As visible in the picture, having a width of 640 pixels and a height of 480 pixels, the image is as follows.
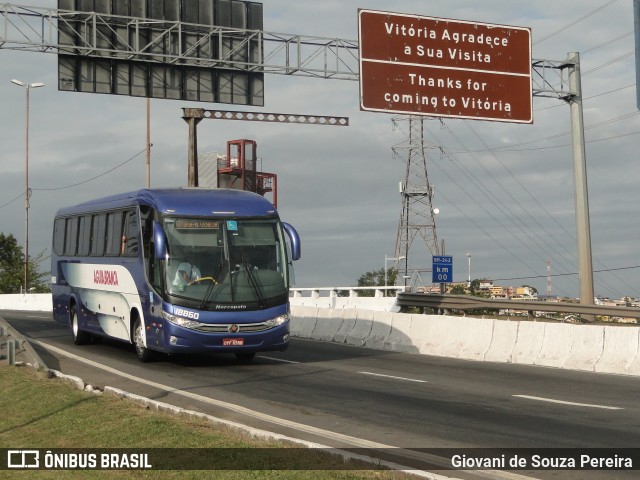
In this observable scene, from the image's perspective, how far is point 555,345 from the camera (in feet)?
71.5

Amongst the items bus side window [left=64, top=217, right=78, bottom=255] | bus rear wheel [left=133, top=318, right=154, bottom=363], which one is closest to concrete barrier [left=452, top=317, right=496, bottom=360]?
bus rear wheel [left=133, top=318, right=154, bottom=363]

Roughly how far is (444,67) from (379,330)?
25.4ft

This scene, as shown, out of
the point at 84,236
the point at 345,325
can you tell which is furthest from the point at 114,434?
the point at 345,325

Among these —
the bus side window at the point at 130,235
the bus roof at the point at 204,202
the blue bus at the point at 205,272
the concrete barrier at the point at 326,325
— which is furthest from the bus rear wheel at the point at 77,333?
the concrete barrier at the point at 326,325

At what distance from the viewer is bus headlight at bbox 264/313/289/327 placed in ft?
66.7

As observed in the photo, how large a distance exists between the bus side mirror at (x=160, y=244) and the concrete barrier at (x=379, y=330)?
9085 millimetres

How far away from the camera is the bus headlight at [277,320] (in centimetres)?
2033

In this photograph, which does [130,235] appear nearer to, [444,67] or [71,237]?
[71,237]

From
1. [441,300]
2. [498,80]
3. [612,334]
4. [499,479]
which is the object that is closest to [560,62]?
[498,80]

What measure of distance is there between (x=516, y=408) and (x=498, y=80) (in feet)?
57.3

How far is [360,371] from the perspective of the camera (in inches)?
805

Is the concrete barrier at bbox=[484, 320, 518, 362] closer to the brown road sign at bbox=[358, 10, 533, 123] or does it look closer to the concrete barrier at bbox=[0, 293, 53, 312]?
the brown road sign at bbox=[358, 10, 533, 123]

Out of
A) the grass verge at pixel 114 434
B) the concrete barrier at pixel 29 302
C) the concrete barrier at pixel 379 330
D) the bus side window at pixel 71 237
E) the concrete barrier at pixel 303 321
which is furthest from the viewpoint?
the concrete barrier at pixel 29 302

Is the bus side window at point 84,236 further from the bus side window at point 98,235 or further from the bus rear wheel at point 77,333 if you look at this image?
the bus rear wheel at point 77,333
